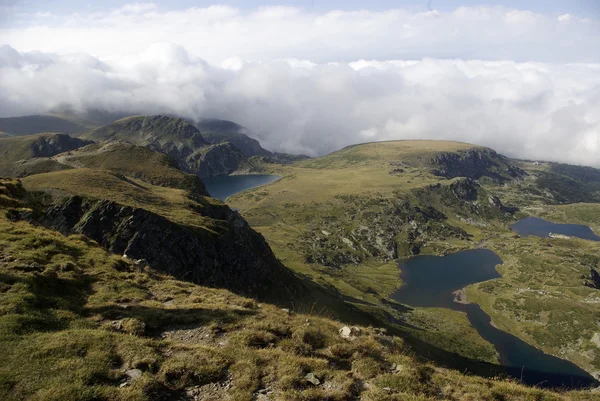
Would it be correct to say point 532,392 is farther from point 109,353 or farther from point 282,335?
point 109,353

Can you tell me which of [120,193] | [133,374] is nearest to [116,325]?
[133,374]

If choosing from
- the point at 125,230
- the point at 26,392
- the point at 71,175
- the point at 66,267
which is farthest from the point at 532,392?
the point at 71,175

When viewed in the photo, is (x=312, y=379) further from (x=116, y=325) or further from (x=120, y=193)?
(x=120, y=193)

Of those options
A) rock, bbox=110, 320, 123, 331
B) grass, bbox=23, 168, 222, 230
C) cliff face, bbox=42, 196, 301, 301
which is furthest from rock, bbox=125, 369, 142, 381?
grass, bbox=23, 168, 222, 230

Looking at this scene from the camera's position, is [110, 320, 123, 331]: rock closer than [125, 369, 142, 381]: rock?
No

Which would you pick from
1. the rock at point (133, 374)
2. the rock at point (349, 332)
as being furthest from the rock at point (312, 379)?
the rock at point (133, 374)

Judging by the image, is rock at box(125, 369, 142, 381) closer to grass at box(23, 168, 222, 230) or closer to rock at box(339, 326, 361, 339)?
rock at box(339, 326, 361, 339)
